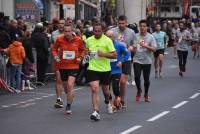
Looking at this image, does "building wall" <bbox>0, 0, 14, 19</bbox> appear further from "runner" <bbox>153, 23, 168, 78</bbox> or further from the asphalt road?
the asphalt road

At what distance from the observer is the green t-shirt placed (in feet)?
47.5

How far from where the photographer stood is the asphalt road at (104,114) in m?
12.9

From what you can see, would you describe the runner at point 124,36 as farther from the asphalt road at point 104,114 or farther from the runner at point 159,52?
the runner at point 159,52

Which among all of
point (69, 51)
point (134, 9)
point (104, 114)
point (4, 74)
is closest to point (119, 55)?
point (69, 51)

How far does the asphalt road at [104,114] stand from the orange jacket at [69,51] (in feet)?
3.36

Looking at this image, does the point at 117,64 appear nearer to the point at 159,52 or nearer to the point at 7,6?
the point at 159,52

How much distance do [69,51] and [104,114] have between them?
1.51 meters

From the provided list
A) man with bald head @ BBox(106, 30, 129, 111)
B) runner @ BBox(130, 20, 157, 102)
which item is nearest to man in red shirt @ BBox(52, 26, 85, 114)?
man with bald head @ BBox(106, 30, 129, 111)

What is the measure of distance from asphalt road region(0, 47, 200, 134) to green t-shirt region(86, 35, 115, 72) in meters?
→ 1.00

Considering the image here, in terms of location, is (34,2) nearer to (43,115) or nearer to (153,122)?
(43,115)

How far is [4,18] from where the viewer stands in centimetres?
2341

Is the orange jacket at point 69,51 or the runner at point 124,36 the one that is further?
the runner at point 124,36

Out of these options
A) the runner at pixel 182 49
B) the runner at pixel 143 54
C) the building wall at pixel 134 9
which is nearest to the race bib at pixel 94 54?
the runner at pixel 143 54

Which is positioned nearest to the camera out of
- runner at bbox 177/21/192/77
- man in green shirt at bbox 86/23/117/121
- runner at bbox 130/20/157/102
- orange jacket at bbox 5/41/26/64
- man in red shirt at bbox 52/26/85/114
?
man in green shirt at bbox 86/23/117/121
